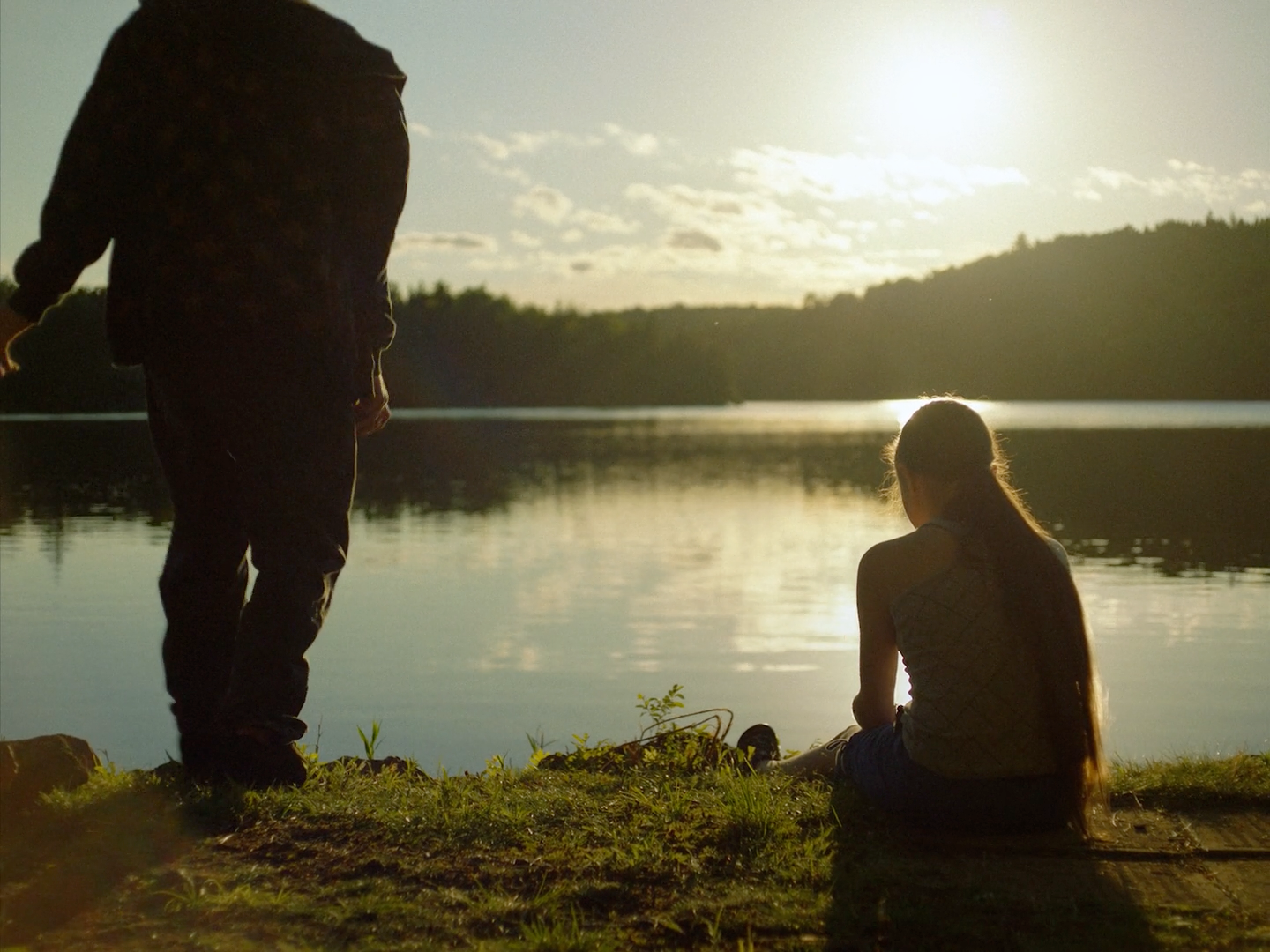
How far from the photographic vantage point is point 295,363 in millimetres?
3162

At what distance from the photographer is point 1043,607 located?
3121 millimetres

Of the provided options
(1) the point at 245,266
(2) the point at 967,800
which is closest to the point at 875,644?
(2) the point at 967,800

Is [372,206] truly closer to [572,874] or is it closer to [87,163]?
[87,163]

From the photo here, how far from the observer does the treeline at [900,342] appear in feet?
223

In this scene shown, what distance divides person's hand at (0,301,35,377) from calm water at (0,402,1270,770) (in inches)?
188

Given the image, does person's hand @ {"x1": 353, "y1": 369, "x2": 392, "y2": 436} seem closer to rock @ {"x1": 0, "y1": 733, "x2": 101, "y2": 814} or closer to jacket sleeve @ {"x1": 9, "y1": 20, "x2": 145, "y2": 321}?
jacket sleeve @ {"x1": 9, "y1": 20, "x2": 145, "y2": 321}

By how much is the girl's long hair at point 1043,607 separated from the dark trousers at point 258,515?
1629 millimetres

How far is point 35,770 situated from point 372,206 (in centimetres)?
172

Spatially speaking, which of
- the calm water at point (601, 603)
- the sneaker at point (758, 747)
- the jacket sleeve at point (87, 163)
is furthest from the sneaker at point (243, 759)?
the calm water at point (601, 603)

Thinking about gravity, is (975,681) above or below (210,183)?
below

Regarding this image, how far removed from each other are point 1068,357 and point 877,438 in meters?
34.1

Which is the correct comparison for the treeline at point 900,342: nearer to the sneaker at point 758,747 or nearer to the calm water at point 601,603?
the calm water at point 601,603

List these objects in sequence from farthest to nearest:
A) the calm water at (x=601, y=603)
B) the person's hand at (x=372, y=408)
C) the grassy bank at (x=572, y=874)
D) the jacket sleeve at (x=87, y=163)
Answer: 1. the calm water at (x=601, y=603)
2. the person's hand at (x=372, y=408)
3. the jacket sleeve at (x=87, y=163)
4. the grassy bank at (x=572, y=874)

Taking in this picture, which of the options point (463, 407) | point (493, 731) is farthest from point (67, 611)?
point (463, 407)
